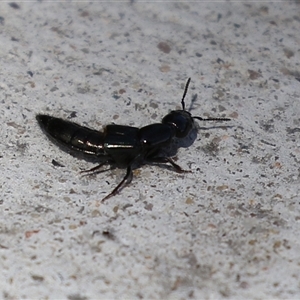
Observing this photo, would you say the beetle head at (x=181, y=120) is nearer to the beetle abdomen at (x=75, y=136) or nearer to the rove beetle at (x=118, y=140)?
the rove beetle at (x=118, y=140)

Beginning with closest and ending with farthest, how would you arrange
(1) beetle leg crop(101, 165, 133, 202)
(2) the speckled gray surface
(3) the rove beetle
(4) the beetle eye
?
1. (2) the speckled gray surface
2. (1) beetle leg crop(101, 165, 133, 202)
3. (3) the rove beetle
4. (4) the beetle eye

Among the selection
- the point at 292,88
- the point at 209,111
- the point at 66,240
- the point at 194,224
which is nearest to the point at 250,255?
the point at 194,224

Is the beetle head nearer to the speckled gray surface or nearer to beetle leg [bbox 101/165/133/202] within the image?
the speckled gray surface

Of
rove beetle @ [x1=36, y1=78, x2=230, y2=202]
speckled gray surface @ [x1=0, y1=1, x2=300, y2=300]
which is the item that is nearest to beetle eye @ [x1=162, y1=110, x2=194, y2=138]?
rove beetle @ [x1=36, y1=78, x2=230, y2=202]

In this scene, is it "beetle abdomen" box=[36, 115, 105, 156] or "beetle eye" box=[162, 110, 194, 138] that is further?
"beetle eye" box=[162, 110, 194, 138]

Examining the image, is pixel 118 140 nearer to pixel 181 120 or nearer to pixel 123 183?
pixel 123 183

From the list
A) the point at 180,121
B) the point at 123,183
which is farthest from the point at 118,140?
the point at 180,121
